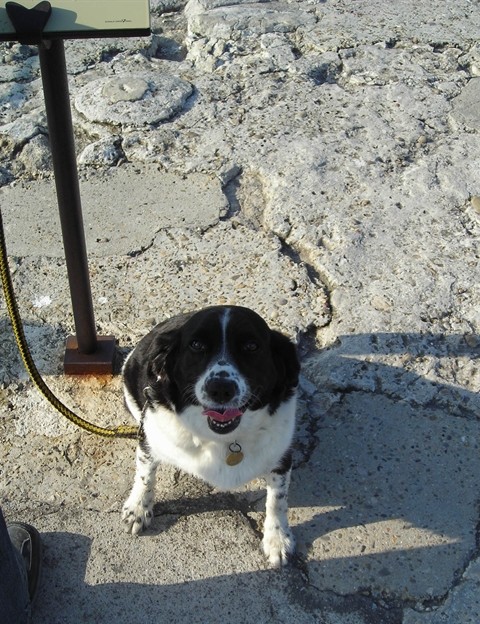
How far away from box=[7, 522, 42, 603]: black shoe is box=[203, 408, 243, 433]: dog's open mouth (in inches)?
30.8

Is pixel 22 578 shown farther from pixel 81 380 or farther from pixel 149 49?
pixel 149 49

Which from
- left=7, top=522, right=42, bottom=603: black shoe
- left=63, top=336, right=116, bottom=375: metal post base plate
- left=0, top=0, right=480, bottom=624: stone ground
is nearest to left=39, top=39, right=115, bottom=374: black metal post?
left=63, top=336, right=116, bottom=375: metal post base plate

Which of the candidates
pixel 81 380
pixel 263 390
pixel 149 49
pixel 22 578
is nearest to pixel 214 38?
pixel 149 49

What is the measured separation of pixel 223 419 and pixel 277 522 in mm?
549

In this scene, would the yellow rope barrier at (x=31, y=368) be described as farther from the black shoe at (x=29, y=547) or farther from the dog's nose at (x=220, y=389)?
the dog's nose at (x=220, y=389)

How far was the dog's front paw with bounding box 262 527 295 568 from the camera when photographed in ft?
8.86

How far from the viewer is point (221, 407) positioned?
242cm

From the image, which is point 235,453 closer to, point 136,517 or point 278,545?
point 278,545

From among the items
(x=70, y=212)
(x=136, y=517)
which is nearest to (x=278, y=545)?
(x=136, y=517)

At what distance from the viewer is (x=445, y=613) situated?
8.39 ft

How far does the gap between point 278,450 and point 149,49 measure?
4.12 m

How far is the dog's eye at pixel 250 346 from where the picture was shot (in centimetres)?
247

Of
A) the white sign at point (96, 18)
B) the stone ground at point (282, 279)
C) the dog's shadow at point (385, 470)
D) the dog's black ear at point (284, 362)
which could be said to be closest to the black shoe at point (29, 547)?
the stone ground at point (282, 279)

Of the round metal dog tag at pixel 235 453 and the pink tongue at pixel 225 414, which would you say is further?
the round metal dog tag at pixel 235 453
